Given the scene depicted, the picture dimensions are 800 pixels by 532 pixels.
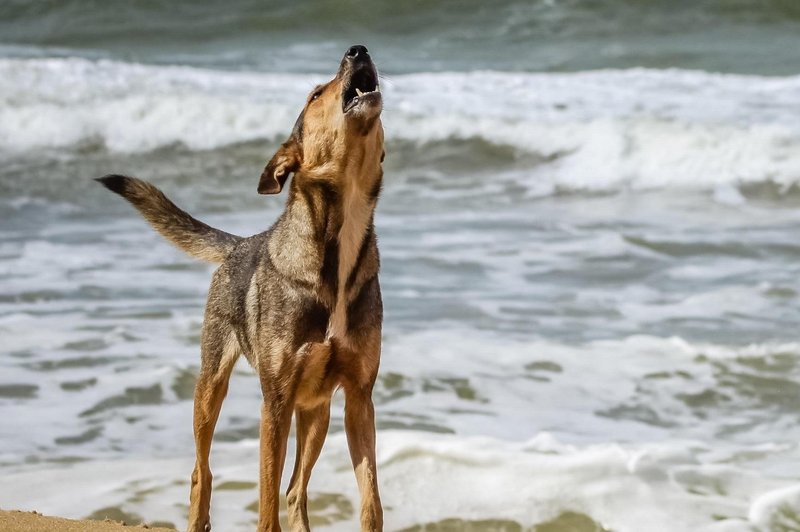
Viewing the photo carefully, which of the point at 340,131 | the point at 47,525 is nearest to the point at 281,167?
the point at 340,131

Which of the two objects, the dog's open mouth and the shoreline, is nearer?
the dog's open mouth

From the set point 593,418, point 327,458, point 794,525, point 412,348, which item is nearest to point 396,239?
point 412,348

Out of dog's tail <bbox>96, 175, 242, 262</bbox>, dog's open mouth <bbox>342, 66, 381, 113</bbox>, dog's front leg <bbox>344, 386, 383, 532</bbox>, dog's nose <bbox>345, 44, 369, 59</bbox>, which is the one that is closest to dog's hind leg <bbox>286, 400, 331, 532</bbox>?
dog's front leg <bbox>344, 386, 383, 532</bbox>

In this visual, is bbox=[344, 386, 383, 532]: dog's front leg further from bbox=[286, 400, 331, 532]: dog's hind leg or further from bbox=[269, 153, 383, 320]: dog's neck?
bbox=[286, 400, 331, 532]: dog's hind leg

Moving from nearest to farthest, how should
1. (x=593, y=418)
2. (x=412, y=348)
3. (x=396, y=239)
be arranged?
(x=593, y=418) < (x=412, y=348) < (x=396, y=239)

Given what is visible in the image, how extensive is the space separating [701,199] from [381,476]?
881cm

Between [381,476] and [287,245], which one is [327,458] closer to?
[381,476]

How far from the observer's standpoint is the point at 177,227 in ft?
19.3

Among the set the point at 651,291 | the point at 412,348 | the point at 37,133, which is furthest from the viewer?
the point at 37,133

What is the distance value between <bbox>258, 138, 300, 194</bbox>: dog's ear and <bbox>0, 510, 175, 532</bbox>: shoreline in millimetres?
1394

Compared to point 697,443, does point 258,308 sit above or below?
above

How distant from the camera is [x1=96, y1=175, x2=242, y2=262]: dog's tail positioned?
581cm

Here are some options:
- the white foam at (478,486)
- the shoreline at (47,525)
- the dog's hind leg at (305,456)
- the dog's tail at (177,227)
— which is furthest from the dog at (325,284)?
the white foam at (478,486)

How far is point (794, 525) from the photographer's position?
599cm
